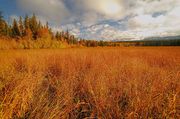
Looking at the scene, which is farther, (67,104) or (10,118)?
(67,104)

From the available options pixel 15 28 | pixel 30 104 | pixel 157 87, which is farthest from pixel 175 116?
pixel 15 28

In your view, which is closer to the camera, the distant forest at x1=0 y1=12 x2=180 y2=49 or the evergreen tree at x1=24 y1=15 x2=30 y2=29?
the distant forest at x1=0 y1=12 x2=180 y2=49

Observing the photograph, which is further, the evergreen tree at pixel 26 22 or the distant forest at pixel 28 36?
the evergreen tree at pixel 26 22

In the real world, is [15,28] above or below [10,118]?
above

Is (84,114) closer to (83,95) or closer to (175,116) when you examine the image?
(83,95)

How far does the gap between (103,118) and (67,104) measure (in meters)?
0.68

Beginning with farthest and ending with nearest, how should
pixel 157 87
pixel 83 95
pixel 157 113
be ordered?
1. pixel 83 95
2. pixel 157 87
3. pixel 157 113

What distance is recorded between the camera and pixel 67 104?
7.95ft

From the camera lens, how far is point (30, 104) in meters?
2.43

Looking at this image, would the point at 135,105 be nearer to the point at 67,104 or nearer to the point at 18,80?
the point at 67,104

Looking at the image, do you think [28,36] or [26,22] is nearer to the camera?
[28,36]

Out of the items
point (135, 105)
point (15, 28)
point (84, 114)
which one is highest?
point (15, 28)

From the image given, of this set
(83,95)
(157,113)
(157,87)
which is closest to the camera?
(157,113)

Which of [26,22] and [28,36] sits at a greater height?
[26,22]
